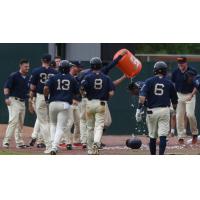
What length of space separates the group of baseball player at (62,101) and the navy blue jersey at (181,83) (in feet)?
5.90

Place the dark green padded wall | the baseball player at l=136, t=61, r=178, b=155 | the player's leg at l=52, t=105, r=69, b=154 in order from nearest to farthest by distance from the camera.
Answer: the baseball player at l=136, t=61, r=178, b=155 < the player's leg at l=52, t=105, r=69, b=154 < the dark green padded wall

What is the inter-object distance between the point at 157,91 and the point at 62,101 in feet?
7.13

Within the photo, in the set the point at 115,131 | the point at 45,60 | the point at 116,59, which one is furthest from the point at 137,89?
the point at 115,131

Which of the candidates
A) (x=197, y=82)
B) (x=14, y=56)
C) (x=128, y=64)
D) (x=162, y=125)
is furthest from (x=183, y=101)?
(x=14, y=56)

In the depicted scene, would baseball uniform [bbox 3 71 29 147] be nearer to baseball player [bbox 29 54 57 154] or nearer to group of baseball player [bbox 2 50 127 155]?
group of baseball player [bbox 2 50 127 155]

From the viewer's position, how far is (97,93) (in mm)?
18781

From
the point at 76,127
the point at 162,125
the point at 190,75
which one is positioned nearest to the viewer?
the point at 162,125

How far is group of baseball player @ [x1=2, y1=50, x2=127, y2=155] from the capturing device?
61.5 feet


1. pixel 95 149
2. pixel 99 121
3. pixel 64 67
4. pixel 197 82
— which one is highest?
pixel 64 67

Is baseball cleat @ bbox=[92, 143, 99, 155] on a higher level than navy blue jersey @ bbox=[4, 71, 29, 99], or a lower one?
lower

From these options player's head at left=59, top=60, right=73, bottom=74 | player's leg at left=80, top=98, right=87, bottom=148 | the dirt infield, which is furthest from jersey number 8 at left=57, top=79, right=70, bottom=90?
player's leg at left=80, top=98, right=87, bottom=148

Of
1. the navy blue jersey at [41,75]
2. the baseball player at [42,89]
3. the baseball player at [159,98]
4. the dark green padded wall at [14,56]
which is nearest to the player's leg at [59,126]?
the baseball player at [42,89]

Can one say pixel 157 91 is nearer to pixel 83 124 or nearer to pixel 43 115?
pixel 43 115

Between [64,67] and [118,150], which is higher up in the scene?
[64,67]
